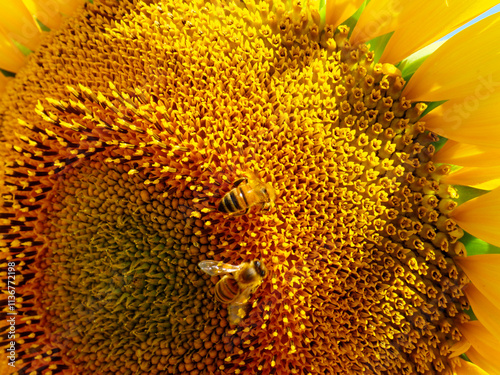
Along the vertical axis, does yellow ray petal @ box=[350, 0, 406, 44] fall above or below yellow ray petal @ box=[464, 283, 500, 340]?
above

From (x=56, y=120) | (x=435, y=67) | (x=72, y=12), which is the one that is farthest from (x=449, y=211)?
(x=72, y=12)

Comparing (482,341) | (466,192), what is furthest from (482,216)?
(482,341)

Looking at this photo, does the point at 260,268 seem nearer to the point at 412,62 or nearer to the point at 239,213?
the point at 239,213

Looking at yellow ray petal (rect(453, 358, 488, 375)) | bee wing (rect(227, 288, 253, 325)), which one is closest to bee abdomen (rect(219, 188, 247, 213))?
bee wing (rect(227, 288, 253, 325))

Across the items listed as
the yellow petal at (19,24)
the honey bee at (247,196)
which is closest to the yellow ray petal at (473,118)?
the honey bee at (247,196)

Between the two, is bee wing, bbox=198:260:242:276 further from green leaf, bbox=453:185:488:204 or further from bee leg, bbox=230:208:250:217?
green leaf, bbox=453:185:488:204

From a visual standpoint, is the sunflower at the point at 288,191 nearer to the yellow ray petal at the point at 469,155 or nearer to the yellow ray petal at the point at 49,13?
the yellow ray petal at the point at 469,155

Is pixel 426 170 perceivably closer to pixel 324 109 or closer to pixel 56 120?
pixel 324 109
